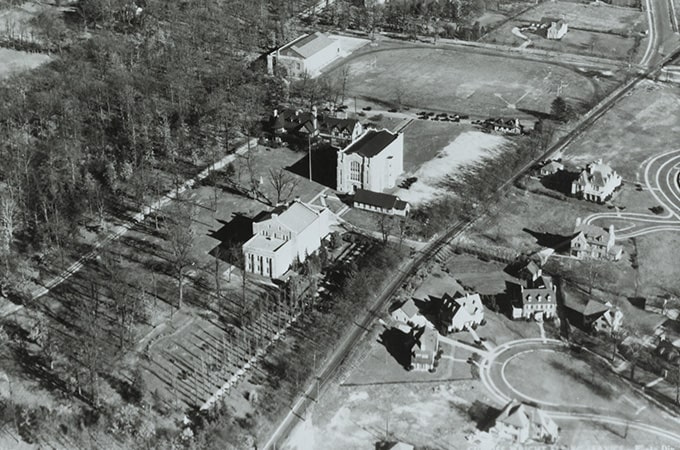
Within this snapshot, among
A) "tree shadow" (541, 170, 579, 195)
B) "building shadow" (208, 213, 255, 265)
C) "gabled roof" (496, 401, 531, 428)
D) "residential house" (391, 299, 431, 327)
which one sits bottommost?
"tree shadow" (541, 170, 579, 195)

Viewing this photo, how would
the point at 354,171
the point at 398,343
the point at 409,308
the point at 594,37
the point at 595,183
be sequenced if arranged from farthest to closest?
the point at 594,37 → the point at 354,171 → the point at 595,183 → the point at 409,308 → the point at 398,343

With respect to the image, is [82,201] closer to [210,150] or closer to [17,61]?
[210,150]

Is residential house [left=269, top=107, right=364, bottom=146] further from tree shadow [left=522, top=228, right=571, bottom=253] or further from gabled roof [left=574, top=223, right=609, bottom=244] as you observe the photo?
gabled roof [left=574, top=223, right=609, bottom=244]

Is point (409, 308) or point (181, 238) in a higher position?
point (181, 238)

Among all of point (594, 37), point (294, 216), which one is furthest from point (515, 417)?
point (594, 37)

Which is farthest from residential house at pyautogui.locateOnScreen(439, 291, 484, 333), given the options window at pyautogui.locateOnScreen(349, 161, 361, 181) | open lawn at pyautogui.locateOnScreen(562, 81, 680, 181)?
open lawn at pyautogui.locateOnScreen(562, 81, 680, 181)

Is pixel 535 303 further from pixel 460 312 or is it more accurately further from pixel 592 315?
pixel 460 312

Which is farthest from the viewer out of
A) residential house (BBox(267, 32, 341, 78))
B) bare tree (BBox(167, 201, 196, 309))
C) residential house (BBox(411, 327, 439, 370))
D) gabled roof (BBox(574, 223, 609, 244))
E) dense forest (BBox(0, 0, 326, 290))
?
residential house (BBox(267, 32, 341, 78))
